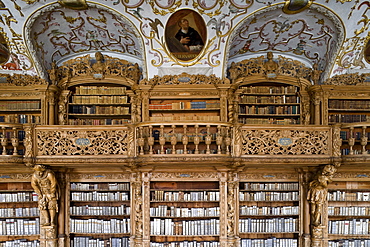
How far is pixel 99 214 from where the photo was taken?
20.7 feet

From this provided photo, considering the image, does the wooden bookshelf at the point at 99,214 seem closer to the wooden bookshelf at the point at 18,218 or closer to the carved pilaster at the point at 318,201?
the wooden bookshelf at the point at 18,218

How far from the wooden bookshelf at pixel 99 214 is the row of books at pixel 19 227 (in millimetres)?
690

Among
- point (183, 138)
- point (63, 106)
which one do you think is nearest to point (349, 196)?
point (183, 138)

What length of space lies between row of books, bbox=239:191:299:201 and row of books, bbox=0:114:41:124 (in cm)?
455

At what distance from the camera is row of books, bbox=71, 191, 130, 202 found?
20.7 feet

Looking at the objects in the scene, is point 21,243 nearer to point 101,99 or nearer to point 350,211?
point 101,99

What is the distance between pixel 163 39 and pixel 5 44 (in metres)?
3.26

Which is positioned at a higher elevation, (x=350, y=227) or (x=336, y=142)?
(x=336, y=142)

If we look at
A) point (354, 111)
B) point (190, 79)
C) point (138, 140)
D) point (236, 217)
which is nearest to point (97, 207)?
point (138, 140)

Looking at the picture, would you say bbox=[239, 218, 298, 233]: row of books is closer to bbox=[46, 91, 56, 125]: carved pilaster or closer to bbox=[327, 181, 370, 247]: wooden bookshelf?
bbox=[327, 181, 370, 247]: wooden bookshelf

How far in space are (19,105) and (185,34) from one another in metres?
3.81

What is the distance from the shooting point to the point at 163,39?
6.31m

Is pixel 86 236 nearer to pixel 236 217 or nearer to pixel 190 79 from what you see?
pixel 236 217

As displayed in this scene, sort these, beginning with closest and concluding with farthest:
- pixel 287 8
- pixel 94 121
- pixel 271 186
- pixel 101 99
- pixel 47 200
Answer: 1. pixel 287 8
2. pixel 47 200
3. pixel 271 186
4. pixel 94 121
5. pixel 101 99
